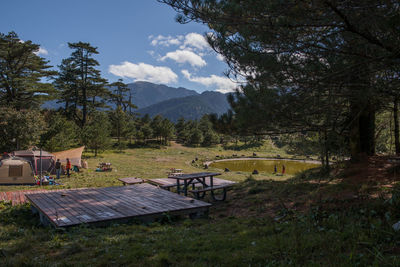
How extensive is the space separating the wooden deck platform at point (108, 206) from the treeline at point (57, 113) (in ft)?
10.1

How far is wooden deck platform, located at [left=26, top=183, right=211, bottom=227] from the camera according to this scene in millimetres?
6246

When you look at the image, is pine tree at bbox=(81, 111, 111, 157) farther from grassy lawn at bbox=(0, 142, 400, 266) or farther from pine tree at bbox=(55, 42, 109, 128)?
grassy lawn at bbox=(0, 142, 400, 266)

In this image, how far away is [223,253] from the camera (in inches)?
150

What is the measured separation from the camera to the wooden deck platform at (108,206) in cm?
625

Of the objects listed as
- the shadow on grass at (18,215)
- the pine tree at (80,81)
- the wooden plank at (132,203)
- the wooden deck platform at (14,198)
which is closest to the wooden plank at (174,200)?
the wooden plank at (132,203)

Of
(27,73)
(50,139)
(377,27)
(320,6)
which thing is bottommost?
(50,139)

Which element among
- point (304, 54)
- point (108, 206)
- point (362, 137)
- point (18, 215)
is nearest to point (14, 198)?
point (18, 215)

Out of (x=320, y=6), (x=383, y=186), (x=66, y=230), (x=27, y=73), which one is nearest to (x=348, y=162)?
(x=383, y=186)

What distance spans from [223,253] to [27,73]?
104 ft

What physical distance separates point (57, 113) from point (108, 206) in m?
31.5

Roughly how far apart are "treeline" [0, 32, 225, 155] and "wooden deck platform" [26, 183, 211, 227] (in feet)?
10.1

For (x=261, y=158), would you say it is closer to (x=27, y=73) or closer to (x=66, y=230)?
(x=27, y=73)

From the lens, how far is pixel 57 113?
34.4m

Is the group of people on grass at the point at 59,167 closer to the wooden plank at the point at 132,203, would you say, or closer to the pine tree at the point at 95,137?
the wooden plank at the point at 132,203
